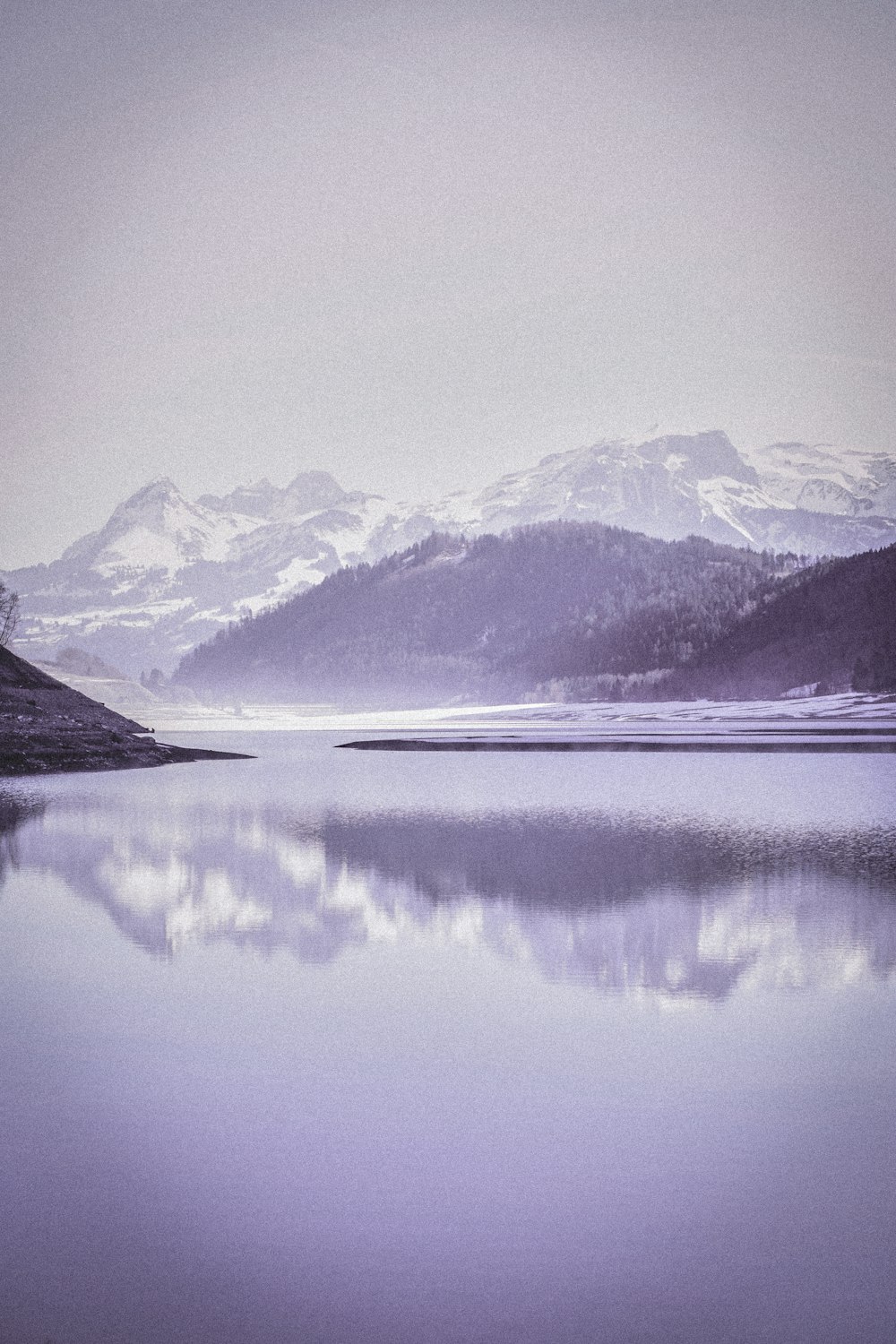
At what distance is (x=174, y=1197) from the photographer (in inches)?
406

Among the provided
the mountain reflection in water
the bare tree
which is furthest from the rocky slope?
the mountain reflection in water

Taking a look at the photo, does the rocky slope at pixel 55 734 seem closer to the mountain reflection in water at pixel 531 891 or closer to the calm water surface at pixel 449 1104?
the mountain reflection in water at pixel 531 891

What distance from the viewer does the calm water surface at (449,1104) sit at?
870 cm

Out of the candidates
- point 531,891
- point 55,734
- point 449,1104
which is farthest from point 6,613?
point 449,1104

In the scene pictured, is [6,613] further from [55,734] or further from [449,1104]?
[449,1104]

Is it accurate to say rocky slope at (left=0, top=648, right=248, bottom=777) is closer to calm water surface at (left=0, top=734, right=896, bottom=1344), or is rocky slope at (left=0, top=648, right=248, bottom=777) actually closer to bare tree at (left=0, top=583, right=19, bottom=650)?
bare tree at (left=0, top=583, right=19, bottom=650)

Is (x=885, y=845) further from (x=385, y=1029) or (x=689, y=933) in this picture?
(x=385, y=1029)

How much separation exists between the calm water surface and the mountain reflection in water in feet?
0.48

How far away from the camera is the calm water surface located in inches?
342

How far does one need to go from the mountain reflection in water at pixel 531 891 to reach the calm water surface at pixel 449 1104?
0.15 metres

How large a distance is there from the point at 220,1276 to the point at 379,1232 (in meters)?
1.27

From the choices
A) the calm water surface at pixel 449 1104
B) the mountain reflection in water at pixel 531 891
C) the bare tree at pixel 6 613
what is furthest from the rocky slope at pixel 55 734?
the calm water surface at pixel 449 1104

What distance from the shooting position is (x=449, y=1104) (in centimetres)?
1266

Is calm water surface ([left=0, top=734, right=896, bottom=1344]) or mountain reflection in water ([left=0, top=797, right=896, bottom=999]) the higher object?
mountain reflection in water ([left=0, top=797, right=896, bottom=999])
